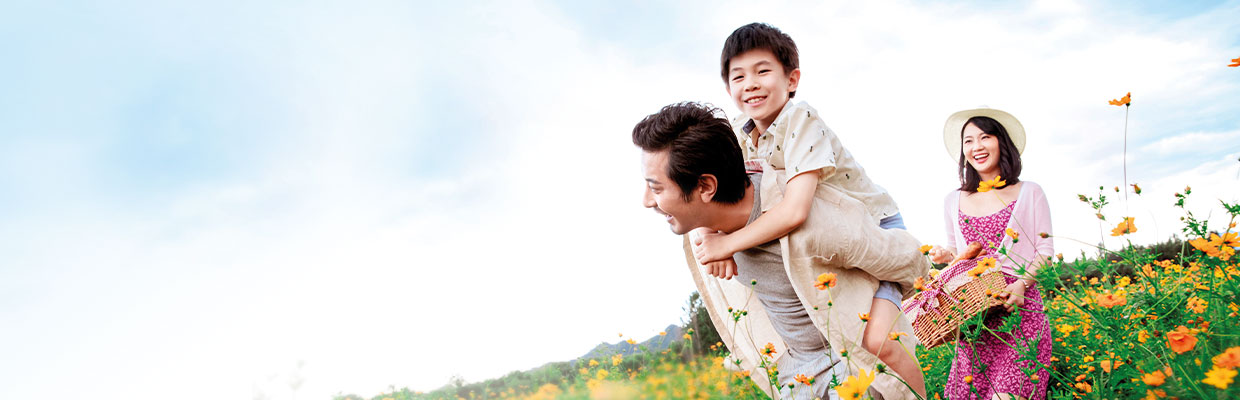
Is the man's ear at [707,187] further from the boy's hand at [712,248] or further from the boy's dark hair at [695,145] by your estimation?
the boy's hand at [712,248]

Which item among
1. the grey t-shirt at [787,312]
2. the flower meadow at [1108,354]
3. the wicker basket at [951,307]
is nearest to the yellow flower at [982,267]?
the flower meadow at [1108,354]

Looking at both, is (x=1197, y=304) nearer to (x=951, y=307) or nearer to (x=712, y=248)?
(x=951, y=307)

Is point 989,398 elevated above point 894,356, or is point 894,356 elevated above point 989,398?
point 894,356

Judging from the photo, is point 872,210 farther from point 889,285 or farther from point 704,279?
point 704,279

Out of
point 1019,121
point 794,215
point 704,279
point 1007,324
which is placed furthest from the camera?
point 1019,121

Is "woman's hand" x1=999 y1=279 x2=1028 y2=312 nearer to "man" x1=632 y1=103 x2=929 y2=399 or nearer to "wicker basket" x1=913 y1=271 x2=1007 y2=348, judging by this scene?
"wicker basket" x1=913 y1=271 x2=1007 y2=348

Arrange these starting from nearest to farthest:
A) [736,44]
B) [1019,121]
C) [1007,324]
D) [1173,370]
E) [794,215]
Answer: [1173,370], [794,215], [1007,324], [736,44], [1019,121]

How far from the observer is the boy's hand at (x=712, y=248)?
246cm

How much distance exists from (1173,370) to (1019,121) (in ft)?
7.60

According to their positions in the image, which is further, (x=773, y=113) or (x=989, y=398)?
(x=989, y=398)

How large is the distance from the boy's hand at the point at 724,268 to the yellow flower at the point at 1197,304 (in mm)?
1498

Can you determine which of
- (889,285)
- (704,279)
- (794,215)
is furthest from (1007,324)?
(704,279)

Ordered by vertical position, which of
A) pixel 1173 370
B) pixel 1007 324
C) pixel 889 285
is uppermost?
pixel 889 285

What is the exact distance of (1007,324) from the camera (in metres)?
2.51
